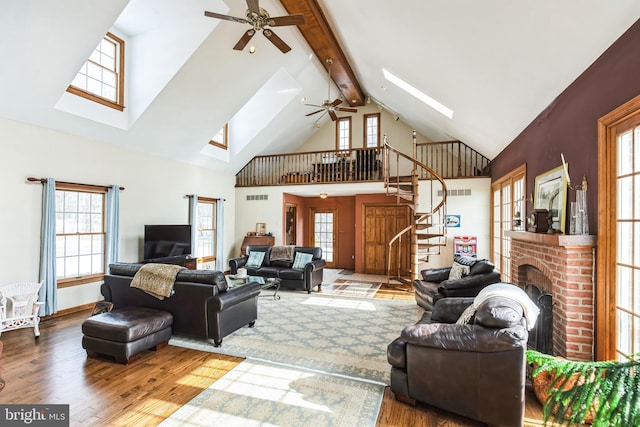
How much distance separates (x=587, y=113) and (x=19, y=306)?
6706 millimetres

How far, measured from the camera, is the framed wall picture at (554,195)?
10.2 ft

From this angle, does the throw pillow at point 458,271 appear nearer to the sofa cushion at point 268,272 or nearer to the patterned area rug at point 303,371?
the patterned area rug at point 303,371

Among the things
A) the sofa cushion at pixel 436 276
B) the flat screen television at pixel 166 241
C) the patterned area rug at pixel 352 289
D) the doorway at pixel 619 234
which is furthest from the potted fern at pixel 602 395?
the flat screen television at pixel 166 241

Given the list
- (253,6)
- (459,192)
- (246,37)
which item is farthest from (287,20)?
(459,192)

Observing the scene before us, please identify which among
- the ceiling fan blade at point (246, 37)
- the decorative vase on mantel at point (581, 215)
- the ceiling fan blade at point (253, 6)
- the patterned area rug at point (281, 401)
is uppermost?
the ceiling fan blade at point (246, 37)

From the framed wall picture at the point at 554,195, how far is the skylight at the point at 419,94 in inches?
90.8

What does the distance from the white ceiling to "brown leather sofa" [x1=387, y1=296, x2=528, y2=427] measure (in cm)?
222

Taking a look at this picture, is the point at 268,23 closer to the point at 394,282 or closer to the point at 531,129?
the point at 531,129

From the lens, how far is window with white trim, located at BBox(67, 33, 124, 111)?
5109 millimetres

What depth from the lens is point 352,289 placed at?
274 inches

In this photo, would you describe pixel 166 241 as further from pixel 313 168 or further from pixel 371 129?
pixel 371 129

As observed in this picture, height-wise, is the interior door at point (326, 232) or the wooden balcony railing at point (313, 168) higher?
the wooden balcony railing at point (313, 168)

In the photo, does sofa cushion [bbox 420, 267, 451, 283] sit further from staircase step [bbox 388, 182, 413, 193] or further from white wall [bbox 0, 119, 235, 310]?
white wall [bbox 0, 119, 235, 310]

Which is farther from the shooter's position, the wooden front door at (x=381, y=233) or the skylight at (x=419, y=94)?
the wooden front door at (x=381, y=233)
